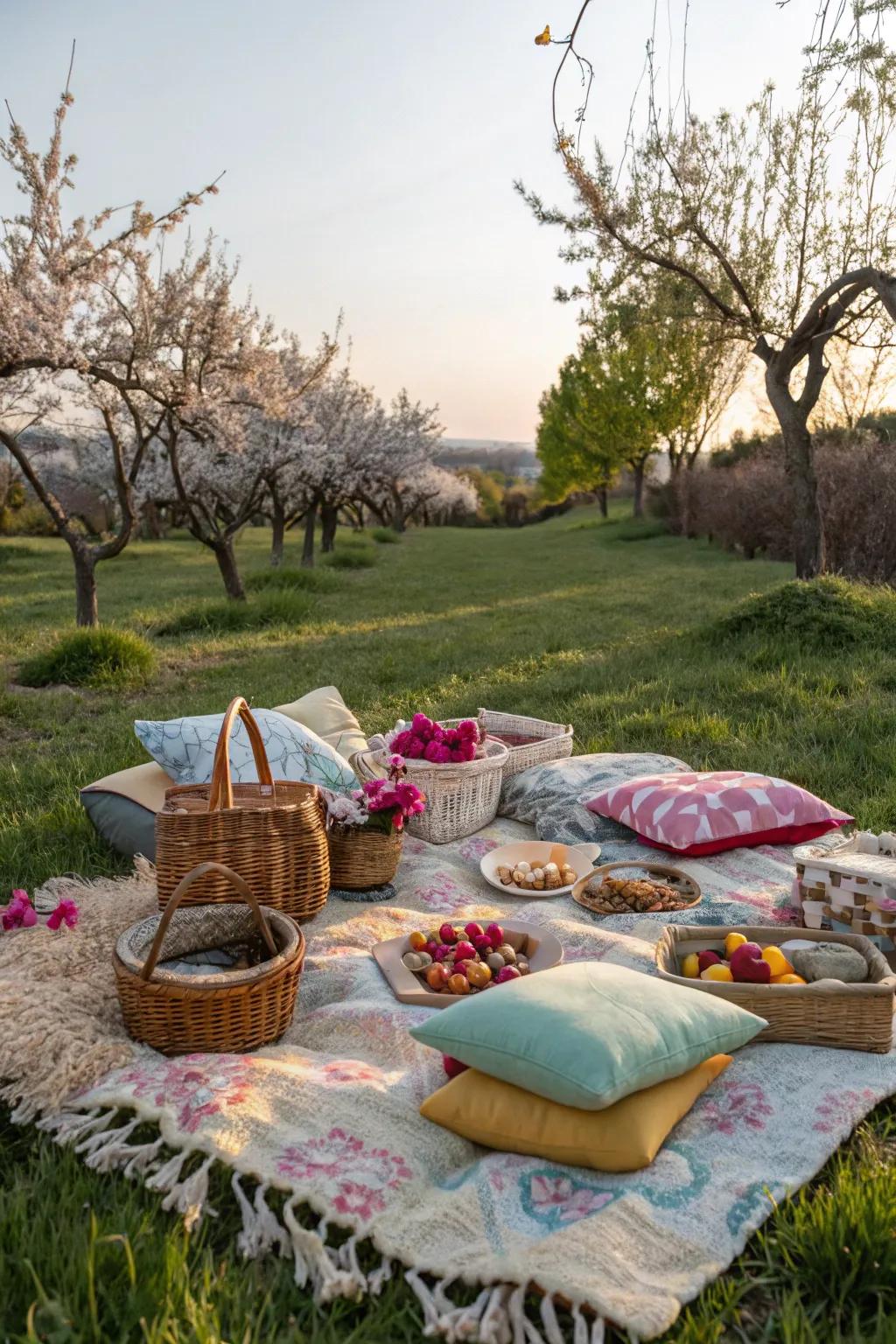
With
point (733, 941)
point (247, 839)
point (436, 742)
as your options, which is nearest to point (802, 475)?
point (436, 742)

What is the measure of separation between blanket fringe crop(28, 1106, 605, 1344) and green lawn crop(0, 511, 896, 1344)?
37 millimetres

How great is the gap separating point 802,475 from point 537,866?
8.90 meters

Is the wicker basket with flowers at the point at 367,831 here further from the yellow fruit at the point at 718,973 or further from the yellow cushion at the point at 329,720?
the yellow fruit at the point at 718,973

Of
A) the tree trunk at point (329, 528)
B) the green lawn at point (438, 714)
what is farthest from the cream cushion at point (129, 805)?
the tree trunk at point (329, 528)

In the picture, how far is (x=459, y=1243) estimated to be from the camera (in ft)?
5.80

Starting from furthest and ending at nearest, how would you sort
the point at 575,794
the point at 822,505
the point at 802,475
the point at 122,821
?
the point at 822,505 → the point at 802,475 → the point at 575,794 → the point at 122,821

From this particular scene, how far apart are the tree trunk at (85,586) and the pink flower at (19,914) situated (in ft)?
23.1

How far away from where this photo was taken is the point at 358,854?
3566mm

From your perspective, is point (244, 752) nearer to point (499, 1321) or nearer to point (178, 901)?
point (178, 901)

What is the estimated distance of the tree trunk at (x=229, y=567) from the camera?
13.0m

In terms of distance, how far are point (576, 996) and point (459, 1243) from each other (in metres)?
0.57

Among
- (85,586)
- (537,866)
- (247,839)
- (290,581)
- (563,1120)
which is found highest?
(85,586)

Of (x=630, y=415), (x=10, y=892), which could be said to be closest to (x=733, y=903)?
(x=10, y=892)

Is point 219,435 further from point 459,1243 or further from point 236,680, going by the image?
point 459,1243
